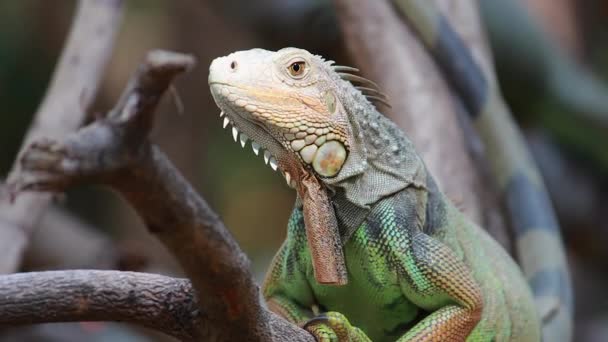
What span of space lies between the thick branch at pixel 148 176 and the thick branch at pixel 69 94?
3256mm

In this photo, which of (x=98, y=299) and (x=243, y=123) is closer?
(x=98, y=299)

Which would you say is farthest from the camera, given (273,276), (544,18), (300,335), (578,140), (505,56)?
(544,18)

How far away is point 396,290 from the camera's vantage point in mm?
3693

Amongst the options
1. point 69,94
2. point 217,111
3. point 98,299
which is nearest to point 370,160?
point 98,299

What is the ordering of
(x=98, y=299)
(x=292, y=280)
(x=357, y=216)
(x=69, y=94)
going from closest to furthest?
(x=98, y=299)
(x=357, y=216)
(x=292, y=280)
(x=69, y=94)

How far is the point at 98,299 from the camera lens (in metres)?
2.70

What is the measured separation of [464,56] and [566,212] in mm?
4417

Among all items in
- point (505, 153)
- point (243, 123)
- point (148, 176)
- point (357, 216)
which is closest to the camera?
point (148, 176)

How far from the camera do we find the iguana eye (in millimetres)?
3455

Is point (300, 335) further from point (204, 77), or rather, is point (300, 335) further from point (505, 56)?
point (204, 77)

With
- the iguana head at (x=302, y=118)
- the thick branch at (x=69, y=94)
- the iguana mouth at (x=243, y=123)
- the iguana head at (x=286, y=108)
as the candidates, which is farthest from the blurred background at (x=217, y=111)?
the iguana mouth at (x=243, y=123)

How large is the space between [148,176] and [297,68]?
1.49m

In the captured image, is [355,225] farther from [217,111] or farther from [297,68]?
[217,111]

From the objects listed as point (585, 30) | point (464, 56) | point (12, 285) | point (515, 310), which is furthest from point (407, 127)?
point (585, 30)
